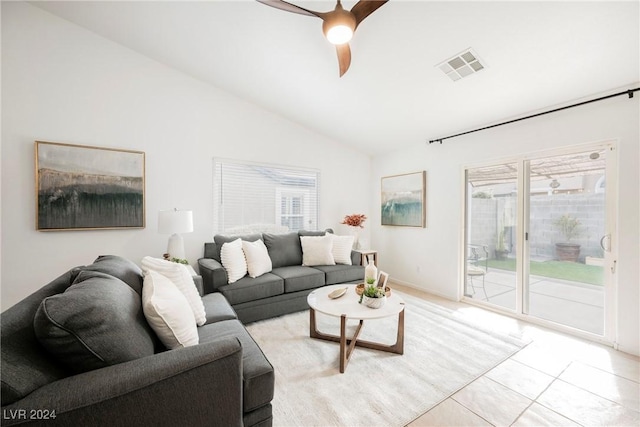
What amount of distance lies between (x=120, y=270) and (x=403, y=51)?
291cm

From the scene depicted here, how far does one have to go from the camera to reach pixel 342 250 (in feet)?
12.7

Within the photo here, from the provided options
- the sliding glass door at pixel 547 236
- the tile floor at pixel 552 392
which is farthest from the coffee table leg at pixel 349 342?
the sliding glass door at pixel 547 236

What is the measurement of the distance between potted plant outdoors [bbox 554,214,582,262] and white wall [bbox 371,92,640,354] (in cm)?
35

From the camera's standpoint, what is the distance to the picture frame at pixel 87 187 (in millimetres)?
2703

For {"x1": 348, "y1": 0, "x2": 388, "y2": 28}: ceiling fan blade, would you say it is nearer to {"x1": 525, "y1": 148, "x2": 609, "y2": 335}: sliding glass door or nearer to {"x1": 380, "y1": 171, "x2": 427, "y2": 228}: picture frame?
{"x1": 525, "y1": 148, "x2": 609, "y2": 335}: sliding glass door

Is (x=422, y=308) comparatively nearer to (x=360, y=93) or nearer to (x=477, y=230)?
(x=477, y=230)

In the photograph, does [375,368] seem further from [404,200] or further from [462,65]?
[404,200]

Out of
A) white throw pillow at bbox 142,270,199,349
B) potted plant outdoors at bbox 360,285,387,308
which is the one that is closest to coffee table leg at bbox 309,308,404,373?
potted plant outdoors at bbox 360,285,387,308

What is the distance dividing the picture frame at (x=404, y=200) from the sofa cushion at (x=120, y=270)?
378cm

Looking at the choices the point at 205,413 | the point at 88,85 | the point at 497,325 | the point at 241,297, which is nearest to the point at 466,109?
the point at 497,325

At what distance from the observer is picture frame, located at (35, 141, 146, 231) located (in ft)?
8.87

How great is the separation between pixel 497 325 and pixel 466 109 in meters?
2.53

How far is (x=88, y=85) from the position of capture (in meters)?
2.90

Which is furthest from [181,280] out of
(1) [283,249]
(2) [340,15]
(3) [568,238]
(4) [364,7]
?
(3) [568,238]
